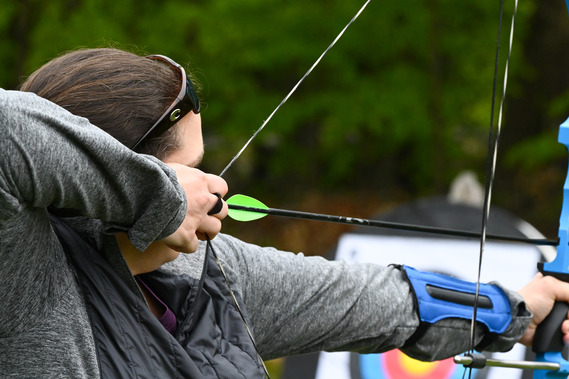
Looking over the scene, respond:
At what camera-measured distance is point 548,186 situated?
Answer: 22.1 ft

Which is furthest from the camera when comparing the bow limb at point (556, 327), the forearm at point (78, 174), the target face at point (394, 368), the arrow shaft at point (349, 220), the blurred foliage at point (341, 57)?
the blurred foliage at point (341, 57)

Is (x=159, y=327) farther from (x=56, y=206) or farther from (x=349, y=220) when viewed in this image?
(x=349, y=220)

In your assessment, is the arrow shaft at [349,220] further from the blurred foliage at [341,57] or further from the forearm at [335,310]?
the blurred foliage at [341,57]

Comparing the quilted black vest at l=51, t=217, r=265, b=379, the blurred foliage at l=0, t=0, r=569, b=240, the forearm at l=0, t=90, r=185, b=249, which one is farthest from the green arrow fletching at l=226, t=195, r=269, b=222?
the blurred foliage at l=0, t=0, r=569, b=240

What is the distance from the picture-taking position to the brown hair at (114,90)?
3.20ft

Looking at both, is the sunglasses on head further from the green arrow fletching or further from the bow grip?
the bow grip

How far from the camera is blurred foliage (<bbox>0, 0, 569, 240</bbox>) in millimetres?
4633

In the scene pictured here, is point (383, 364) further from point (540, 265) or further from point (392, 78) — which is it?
point (392, 78)

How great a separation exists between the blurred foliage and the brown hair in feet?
11.3

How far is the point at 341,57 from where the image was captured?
18.7 ft

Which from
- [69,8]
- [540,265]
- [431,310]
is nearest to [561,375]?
[540,265]

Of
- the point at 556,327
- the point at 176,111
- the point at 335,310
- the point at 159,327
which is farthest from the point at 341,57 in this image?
the point at 159,327

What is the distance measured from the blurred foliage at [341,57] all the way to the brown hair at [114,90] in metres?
3.45

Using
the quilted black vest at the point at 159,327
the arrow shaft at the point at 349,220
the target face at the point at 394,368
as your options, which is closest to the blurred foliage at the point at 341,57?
the target face at the point at 394,368
